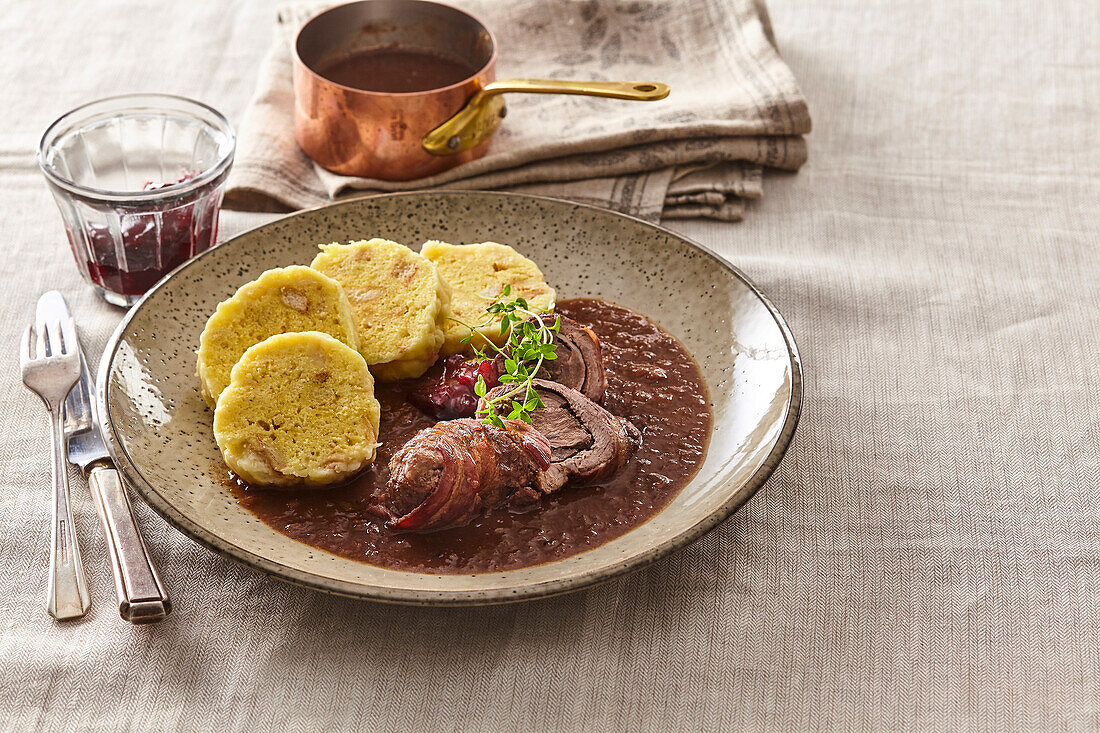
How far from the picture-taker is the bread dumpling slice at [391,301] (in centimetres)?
253

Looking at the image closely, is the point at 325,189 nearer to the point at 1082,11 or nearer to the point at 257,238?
the point at 257,238

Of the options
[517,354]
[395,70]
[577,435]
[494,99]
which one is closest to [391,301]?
[517,354]

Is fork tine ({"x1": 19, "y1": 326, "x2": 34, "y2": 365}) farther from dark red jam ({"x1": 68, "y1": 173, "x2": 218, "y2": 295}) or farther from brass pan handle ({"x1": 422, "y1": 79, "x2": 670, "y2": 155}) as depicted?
brass pan handle ({"x1": 422, "y1": 79, "x2": 670, "y2": 155})

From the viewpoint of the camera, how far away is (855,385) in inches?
111

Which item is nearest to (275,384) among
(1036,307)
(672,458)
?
(672,458)

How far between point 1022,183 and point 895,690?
240cm

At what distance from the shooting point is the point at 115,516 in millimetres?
2186

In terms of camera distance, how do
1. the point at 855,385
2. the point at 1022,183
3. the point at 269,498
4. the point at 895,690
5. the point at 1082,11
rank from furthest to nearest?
the point at 1082,11, the point at 1022,183, the point at 855,385, the point at 269,498, the point at 895,690

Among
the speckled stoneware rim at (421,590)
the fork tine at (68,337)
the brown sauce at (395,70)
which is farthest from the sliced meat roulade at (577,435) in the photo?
the brown sauce at (395,70)

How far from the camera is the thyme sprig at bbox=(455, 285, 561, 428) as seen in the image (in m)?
2.27

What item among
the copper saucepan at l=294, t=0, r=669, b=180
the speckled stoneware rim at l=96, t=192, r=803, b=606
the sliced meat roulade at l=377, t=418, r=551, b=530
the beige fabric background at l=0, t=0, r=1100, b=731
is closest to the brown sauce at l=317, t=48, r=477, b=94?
the copper saucepan at l=294, t=0, r=669, b=180

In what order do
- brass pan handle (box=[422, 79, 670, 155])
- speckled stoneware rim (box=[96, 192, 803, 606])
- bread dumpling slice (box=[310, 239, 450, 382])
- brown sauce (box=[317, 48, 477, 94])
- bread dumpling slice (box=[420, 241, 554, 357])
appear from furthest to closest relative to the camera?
brown sauce (box=[317, 48, 477, 94]), brass pan handle (box=[422, 79, 670, 155]), bread dumpling slice (box=[420, 241, 554, 357]), bread dumpling slice (box=[310, 239, 450, 382]), speckled stoneware rim (box=[96, 192, 803, 606])

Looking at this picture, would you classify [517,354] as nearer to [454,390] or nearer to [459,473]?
[454,390]

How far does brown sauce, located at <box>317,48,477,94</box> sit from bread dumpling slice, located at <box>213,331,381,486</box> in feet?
4.80
